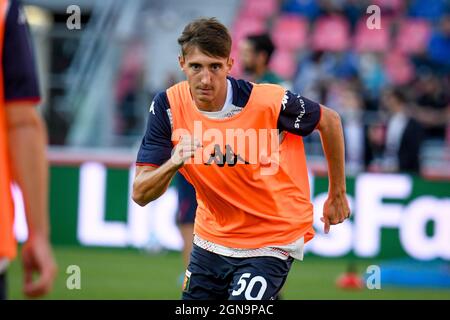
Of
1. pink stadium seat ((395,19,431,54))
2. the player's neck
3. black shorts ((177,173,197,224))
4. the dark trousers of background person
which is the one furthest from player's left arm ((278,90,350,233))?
pink stadium seat ((395,19,431,54))

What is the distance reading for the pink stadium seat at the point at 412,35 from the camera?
62.8 ft

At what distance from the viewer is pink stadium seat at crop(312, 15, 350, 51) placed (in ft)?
62.4

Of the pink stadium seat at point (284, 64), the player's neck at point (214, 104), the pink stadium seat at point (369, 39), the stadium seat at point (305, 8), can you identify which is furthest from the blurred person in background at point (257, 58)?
the stadium seat at point (305, 8)

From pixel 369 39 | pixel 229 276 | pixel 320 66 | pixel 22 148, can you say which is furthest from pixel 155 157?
pixel 369 39

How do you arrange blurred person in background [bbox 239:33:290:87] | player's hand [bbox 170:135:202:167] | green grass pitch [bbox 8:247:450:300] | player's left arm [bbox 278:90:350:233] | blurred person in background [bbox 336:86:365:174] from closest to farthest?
player's hand [bbox 170:135:202:167], player's left arm [bbox 278:90:350:233], blurred person in background [bbox 239:33:290:87], green grass pitch [bbox 8:247:450:300], blurred person in background [bbox 336:86:365:174]

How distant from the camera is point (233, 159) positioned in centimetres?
576

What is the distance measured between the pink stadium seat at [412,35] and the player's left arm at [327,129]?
532 inches

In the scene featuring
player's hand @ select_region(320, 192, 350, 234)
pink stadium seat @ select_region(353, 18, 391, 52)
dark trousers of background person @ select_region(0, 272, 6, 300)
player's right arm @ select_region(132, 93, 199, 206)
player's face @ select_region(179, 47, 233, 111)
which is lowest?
dark trousers of background person @ select_region(0, 272, 6, 300)

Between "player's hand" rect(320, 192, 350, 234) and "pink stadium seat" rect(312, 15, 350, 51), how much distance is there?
13.2m

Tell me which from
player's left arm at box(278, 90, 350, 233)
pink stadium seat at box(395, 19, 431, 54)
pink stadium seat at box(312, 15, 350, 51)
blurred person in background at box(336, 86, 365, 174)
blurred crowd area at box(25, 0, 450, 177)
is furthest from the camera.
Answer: pink stadium seat at box(395, 19, 431, 54)

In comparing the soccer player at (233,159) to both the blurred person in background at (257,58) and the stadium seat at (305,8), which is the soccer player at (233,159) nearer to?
the blurred person in background at (257,58)

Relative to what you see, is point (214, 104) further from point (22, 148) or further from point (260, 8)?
point (260, 8)

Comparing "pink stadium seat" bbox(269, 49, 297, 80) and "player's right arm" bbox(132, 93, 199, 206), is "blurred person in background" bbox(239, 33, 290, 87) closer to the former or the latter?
"player's right arm" bbox(132, 93, 199, 206)
